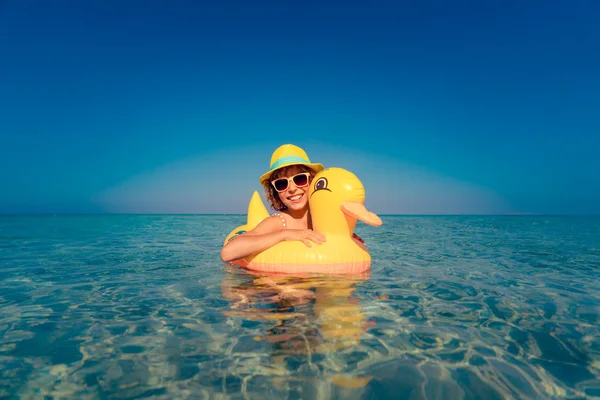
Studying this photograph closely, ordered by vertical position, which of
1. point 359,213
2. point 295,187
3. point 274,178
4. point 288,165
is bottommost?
point 359,213

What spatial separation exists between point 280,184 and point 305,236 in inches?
32.8

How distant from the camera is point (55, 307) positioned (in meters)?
3.22

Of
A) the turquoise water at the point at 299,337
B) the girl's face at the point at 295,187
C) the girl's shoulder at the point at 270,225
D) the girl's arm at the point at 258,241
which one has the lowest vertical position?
the turquoise water at the point at 299,337

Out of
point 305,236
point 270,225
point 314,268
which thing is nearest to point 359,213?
point 305,236

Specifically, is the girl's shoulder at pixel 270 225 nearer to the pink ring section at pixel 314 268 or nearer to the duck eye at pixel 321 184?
the pink ring section at pixel 314 268

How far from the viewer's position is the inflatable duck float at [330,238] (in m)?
4.20

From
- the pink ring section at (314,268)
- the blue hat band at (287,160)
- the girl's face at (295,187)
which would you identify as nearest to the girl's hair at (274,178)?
the girl's face at (295,187)

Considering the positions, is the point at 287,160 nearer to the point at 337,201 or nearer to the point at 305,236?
the point at 337,201

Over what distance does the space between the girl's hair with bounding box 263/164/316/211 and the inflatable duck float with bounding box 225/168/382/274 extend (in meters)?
0.36

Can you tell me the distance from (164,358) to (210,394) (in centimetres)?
54

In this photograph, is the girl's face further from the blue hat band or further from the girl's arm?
the girl's arm

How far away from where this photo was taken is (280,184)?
471 centimetres

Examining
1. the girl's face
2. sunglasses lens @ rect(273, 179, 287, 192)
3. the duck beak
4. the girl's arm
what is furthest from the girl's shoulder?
the duck beak

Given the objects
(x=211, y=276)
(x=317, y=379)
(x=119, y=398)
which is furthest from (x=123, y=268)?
(x=317, y=379)
